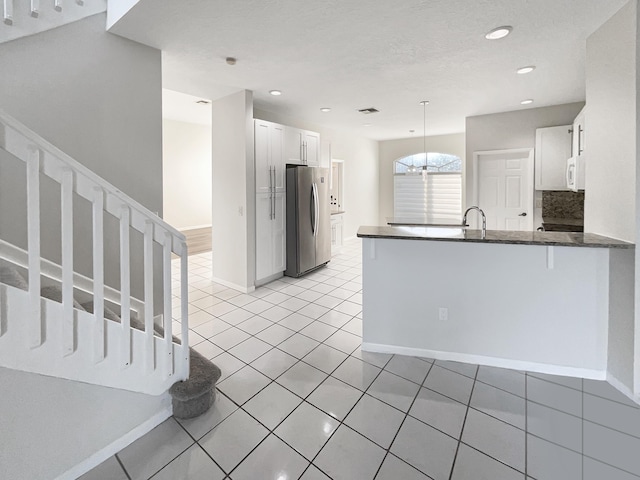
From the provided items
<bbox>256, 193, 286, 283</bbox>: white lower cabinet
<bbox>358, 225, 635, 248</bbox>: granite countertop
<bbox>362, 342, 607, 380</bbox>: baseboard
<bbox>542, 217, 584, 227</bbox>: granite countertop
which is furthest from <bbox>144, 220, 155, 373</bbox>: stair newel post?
<bbox>542, 217, 584, 227</bbox>: granite countertop

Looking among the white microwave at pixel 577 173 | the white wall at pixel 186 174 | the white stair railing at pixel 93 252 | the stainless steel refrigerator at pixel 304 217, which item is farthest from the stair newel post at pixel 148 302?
the white wall at pixel 186 174

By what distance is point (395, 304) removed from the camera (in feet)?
9.24

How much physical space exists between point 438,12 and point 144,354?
9.46ft

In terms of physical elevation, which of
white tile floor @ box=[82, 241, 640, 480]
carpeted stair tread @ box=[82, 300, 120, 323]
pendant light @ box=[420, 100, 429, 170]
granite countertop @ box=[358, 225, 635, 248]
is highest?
pendant light @ box=[420, 100, 429, 170]

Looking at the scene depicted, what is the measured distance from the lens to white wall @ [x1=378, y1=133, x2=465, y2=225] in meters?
7.64

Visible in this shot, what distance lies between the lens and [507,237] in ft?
8.10

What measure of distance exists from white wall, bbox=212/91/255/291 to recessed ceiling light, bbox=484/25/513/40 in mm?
2741

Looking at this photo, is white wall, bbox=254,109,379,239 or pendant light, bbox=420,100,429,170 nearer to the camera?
pendant light, bbox=420,100,429,170

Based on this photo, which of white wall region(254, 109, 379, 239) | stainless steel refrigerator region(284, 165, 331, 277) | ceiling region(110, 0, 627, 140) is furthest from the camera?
white wall region(254, 109, 379, 239)

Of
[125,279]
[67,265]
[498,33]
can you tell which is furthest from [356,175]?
[67,265]

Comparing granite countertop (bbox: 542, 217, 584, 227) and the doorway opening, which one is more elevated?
the doorway opening

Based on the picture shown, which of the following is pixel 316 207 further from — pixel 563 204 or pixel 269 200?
pixel 563 204

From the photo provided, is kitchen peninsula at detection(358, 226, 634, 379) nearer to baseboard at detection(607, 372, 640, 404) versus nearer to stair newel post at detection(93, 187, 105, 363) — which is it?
baseboard at detection(607, 372, 640, 404)

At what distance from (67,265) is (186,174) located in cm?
775
